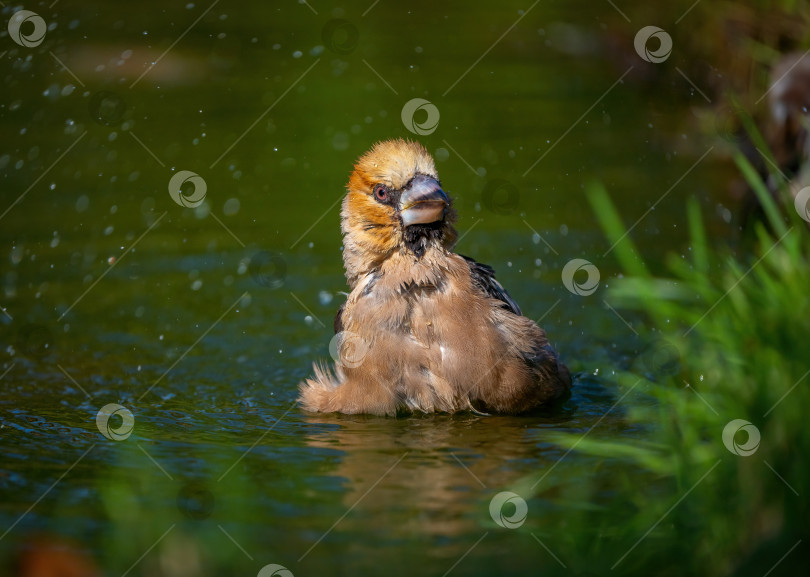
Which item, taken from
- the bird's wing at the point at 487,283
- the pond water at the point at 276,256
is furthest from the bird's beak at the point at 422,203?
the pond water at the point at 276,256

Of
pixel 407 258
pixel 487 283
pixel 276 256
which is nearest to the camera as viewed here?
pixel 407 258

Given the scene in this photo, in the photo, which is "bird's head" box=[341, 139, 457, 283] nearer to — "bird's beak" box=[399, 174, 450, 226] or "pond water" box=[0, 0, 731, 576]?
"bird's beak" box=[399, 174, 450, 226]

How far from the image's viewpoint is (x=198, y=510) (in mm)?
4059

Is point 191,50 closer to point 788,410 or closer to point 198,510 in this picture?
point 198,510

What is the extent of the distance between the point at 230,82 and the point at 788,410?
32.0 ft

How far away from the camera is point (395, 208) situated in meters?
5.25

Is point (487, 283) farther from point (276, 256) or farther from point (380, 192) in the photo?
point (276, 256)

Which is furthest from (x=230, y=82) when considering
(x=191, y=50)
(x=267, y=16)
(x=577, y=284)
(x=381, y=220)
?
(x=381, y=220)

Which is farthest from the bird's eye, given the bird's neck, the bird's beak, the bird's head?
the bird's neck

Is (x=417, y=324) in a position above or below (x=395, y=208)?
below

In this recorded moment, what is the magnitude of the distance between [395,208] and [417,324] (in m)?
0.58

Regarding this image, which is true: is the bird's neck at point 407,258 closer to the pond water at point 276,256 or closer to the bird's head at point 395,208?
the bird's head at point 395,208

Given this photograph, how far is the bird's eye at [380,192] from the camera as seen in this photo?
5.30 m

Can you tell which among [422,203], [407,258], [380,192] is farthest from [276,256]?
[422,203]
